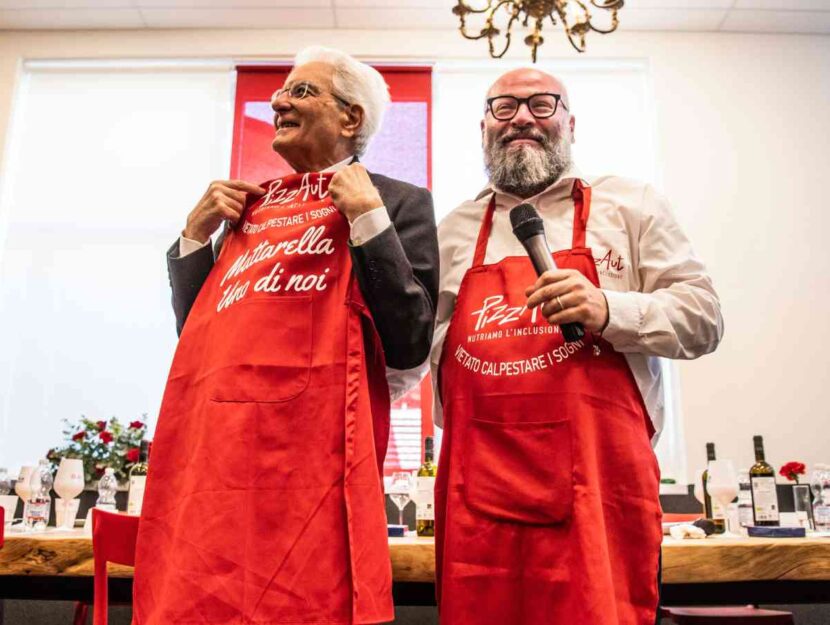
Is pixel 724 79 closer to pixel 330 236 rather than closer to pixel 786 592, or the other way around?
pixel 786 592

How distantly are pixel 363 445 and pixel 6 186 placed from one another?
14.4ft

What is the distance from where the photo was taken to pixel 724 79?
15.6 feet

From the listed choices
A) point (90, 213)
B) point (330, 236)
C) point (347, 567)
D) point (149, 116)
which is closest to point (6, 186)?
point (90, 213)

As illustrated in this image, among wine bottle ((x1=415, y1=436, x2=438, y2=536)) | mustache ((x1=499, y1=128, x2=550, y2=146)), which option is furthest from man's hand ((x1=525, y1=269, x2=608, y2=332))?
wine bottle ((x1=415, y1=436, x2=438, y2=536))

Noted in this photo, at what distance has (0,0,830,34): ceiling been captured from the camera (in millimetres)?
4648

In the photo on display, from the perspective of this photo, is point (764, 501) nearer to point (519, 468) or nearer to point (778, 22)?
point (519, 468)

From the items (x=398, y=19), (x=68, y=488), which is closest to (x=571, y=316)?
(x=68, y=488)

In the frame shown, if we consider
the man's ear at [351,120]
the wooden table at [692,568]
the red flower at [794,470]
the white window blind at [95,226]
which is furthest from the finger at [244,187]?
the white window blind at [95,226]

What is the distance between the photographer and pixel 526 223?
4.34 feet

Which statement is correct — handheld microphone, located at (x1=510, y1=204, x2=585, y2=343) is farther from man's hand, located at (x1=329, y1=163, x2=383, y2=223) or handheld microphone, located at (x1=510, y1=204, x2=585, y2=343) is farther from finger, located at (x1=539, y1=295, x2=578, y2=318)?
man's hand, located at (x1=329, y1=163, x2=383, y2=223)

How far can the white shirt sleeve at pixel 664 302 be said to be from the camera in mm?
1288

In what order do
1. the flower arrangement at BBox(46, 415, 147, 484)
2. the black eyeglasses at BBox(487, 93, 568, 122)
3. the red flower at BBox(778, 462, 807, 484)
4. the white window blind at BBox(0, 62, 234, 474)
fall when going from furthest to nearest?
the white window blind at BBox(0, 62, 234, 474)
the flower arrangement at BBox(46, 415, 147, 484)
the red flower at BBox(778, 462, 807, 484)
the black eyeglasses at BBox(487, 93, 568, 122)

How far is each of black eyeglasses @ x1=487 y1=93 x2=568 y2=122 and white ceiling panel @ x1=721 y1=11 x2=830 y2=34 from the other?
3.75m

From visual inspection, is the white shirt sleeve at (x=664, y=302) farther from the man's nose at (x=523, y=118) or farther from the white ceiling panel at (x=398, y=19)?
the white ceiling panel at (x=398, y=19)
